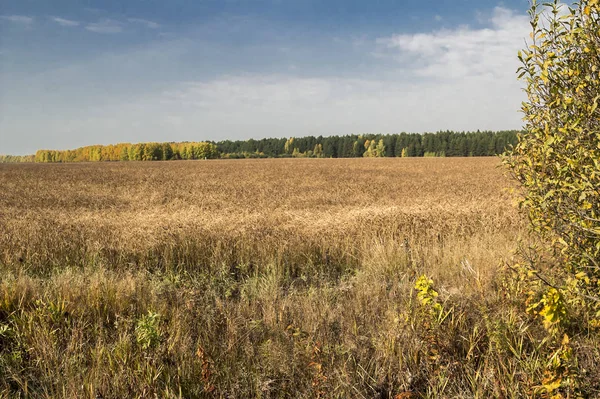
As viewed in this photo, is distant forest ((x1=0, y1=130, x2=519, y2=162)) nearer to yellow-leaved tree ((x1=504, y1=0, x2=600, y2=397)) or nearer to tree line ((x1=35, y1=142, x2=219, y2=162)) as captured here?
tree line ((x1=35, y1=142, x2=219, y2=162))

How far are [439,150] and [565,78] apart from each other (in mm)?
146399

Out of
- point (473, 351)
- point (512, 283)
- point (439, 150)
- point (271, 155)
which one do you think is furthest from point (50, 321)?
point (271, 155)

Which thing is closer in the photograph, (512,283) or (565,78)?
(565,78)

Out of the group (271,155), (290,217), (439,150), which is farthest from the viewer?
(271,155)

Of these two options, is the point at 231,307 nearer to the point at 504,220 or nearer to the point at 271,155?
the point at 504,220

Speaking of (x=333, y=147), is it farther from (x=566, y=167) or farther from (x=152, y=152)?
(x=566, y=167)

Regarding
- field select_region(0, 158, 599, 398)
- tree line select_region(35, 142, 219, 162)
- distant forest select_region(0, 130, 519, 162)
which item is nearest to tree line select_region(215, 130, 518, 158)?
distant forest select_region(0, 130, 519, 162)

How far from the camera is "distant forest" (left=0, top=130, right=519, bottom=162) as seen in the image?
13638 centimetres

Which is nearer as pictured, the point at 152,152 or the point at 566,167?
the point at 566,167

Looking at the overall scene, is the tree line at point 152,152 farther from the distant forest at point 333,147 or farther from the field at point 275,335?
the field at point 275,335

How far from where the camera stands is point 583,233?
392 centimetres

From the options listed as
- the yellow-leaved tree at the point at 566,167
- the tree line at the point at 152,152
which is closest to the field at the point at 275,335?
the yellow-leaved tree at the point at 566,167

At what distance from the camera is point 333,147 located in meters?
163

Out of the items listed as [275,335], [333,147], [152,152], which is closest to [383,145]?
[333,147]
